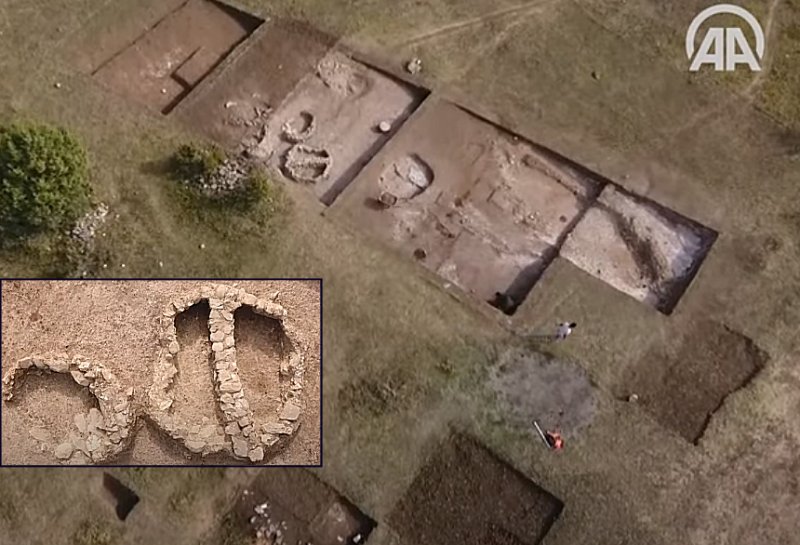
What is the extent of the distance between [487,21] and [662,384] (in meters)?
12.6

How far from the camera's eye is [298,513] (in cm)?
1830

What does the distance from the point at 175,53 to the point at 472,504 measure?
50.9 feet

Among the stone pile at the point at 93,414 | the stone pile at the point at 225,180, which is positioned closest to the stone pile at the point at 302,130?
the stone pile at the point at 225,180

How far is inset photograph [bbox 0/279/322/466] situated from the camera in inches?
719

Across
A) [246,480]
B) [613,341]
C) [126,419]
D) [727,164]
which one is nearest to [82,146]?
[126,419]

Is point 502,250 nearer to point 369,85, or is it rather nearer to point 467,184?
point 467,184

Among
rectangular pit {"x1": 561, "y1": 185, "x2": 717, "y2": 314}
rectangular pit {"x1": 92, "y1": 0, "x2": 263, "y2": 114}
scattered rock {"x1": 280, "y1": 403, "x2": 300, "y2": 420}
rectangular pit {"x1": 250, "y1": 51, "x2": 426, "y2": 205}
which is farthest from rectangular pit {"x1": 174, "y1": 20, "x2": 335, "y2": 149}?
rectangular pit {"x1": 561, "y1": 185, "x2": 717, "y2": 314}

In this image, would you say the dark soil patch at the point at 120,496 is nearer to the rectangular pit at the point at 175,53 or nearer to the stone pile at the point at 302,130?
the stone pile at the point at 302,130

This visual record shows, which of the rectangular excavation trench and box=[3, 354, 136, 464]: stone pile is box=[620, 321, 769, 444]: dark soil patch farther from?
box=[3, 354, 136, 464]: stone pile

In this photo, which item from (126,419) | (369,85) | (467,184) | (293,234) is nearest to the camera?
(126,419)

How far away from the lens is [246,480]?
60.5 feet

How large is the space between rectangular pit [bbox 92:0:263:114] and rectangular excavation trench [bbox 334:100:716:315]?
6.10 metres

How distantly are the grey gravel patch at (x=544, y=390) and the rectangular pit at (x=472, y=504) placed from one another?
140 centimetres

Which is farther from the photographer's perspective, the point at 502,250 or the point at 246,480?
the point at 502,250
